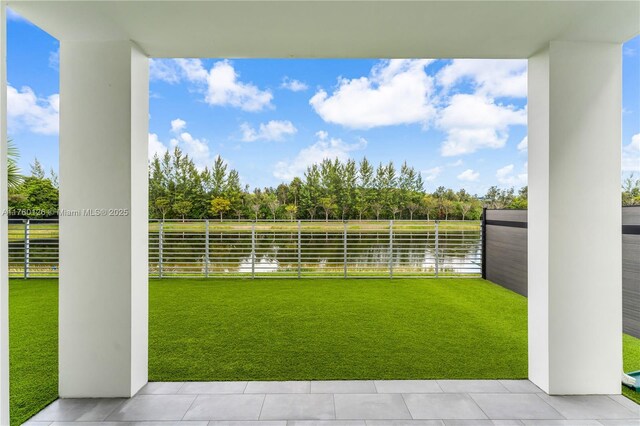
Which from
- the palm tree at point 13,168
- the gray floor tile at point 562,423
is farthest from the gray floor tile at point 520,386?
the palm tree at point 13,168

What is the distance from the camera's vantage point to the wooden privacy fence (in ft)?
11.7

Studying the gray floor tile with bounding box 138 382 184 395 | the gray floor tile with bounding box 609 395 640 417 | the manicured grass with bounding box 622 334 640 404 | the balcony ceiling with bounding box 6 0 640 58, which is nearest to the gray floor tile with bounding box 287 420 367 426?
the gray floor tile with bounding box 138 382 184 395

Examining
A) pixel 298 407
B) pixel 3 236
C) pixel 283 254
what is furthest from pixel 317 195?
pixel 3 236

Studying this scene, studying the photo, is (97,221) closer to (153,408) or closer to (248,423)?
(153,408)

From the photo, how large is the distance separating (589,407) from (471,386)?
2.33ft

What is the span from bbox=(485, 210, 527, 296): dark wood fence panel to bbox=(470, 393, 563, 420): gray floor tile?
342 cm

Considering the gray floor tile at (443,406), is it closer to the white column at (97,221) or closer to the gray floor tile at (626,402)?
the gray floor tile at (626,402)

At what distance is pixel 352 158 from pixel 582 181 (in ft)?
44.1

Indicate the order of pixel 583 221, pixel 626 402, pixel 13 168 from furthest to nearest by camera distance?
pixel 13 168 < pixel 583 221 < pixel 626 402

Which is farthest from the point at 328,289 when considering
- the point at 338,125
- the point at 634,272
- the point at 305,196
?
the point at 338,125

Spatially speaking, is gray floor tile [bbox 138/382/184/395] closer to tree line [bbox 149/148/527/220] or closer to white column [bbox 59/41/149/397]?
white column [bbox 59/41/149/397]

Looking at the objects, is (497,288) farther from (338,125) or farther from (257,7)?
(338,125)

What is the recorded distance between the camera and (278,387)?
2625 millimetres

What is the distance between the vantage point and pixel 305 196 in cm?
1548
